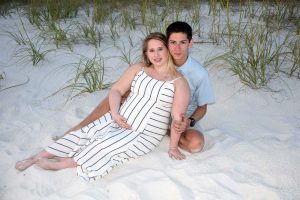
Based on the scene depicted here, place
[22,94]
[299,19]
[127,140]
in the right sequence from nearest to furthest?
[127,140]
[22,94]
[299,19]

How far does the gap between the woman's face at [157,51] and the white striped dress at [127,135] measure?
16cm

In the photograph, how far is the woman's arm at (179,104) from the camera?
2.85 m

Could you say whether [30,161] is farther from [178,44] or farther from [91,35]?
[91,35]

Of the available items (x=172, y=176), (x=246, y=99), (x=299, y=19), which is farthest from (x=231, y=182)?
(x=299, y=19)

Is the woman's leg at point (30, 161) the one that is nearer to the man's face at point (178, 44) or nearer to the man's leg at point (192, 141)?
the man's leg at point (192, 141)

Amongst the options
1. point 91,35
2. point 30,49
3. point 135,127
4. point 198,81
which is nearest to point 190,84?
point 198,81

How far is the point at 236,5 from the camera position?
5.74 metres

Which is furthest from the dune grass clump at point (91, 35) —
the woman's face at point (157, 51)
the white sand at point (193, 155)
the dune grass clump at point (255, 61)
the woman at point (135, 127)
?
the woman's face at point (157, 51)

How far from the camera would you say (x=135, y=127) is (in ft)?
9.77

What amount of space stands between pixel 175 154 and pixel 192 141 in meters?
0.16

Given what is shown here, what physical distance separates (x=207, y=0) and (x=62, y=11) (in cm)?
224

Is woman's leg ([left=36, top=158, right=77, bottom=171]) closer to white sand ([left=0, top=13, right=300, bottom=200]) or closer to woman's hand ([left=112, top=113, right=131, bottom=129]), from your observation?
white sand ([left=0, top=13, right=300, bottom=200])

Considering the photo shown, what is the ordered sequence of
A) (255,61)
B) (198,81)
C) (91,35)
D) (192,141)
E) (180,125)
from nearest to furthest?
(180,125) → (192,141) → (198,81) → (255,61) → (91,35)

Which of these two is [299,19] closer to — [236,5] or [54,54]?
[236,5]
